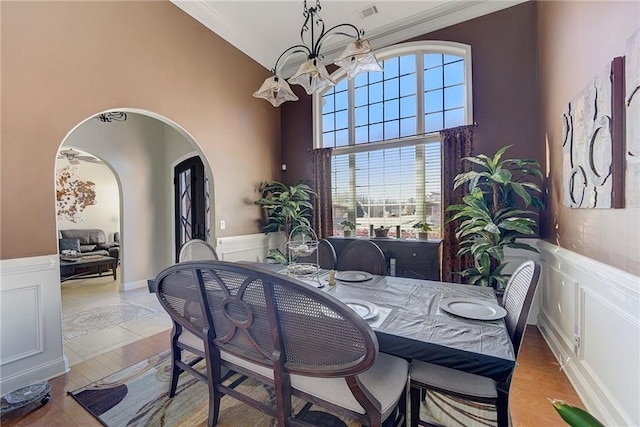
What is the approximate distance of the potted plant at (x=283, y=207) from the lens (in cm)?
404

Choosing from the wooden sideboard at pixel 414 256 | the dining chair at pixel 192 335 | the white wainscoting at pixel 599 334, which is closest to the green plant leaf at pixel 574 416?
the white wainscoting at pixel 599 334

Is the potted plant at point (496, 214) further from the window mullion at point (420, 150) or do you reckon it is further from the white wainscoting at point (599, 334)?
the window mullion at point (420, 150)

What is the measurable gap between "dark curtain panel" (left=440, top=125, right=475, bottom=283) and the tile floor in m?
3.41

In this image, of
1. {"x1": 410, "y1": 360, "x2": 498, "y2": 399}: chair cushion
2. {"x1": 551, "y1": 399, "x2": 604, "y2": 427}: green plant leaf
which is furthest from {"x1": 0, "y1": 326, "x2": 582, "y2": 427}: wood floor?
{"x1": 551, "y1": 399, "x2": 604, "y2": 427}: green plant leaf

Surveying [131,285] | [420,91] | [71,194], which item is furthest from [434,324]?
[71,194]

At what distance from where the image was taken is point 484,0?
127 inches

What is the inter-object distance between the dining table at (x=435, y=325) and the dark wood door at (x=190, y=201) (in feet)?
12.3

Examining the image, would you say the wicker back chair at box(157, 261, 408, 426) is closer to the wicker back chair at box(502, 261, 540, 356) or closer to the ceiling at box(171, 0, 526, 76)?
the wicker back chair at box(502, 261, 540, 356)

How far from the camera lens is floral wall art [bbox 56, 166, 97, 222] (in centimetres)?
713

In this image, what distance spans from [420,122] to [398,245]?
1703 millimetres

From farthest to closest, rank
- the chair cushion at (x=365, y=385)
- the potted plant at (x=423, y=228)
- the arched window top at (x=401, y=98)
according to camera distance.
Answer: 1. the arched window top at (x=401, y=98)
2. the potted plant at (x=423, y=228)
3. the chair cushion at (x=365, y=385)

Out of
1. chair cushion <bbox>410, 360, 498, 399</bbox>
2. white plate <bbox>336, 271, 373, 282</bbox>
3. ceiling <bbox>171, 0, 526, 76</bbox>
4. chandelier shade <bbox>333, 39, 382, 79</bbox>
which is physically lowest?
chair cushion <bbox>410, 360, 498, 399</bbox>

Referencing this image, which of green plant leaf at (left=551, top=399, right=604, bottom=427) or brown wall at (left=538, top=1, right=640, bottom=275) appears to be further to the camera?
brown wall at (left=538, top=1, right=640, bottom=275)

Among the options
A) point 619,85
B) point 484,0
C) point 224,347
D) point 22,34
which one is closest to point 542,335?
point 619,85
